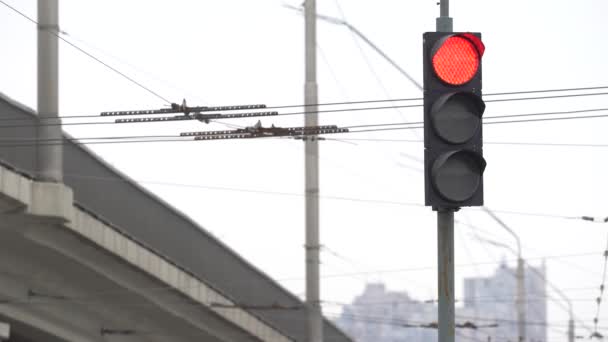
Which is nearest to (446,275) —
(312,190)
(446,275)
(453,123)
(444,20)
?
(446,275)

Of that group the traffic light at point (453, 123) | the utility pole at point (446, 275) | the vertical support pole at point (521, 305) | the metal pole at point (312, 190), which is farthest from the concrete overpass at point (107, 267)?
the traffic light at point (453, 123)

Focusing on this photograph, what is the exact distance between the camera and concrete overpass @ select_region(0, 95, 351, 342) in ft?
131

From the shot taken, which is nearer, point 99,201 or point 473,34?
point 473,34

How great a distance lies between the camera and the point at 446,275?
43.6ft

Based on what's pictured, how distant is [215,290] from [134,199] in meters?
5.66

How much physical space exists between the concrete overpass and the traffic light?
26024mm

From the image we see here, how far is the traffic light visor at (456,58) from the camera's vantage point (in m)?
12.7

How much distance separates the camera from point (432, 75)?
42.1 feet

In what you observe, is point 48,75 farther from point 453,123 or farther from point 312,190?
point 453,123

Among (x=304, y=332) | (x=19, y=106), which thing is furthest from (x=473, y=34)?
(x=304, y=332)

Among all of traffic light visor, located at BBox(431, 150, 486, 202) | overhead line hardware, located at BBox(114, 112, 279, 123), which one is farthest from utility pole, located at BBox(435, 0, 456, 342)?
overhead line hardware, located at BBox(114, 112, 279, 123)

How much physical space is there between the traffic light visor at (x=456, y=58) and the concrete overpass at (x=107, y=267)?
26067 millimetres

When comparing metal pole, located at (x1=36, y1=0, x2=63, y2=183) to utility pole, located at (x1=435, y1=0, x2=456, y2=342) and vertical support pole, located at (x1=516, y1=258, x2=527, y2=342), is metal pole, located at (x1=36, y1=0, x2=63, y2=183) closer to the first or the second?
vertical support pole, located at (x1=516, y1=258, x2=527, y2=342)

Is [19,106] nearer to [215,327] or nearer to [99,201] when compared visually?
[99,201]
